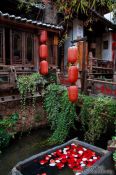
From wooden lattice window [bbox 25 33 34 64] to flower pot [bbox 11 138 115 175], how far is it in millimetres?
5372

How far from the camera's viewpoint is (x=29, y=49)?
10.9m

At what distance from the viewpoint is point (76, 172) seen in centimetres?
600

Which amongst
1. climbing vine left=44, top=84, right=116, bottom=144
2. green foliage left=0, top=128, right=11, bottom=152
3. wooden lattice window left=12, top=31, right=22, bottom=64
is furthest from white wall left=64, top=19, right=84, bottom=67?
green foliage left=0, top=128, right=11, bottom=152

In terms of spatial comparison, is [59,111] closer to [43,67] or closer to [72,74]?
[72,74]

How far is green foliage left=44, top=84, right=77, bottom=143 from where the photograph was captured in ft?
28.6

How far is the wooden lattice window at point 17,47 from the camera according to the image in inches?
406

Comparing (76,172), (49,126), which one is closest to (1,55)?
(49,126)

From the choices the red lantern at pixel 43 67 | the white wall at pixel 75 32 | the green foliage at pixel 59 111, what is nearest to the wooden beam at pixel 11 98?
the green foliage at pixel 59 111

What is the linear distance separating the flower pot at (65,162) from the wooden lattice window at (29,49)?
5372 mm

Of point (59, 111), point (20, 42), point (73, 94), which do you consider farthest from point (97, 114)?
point (20, 42)

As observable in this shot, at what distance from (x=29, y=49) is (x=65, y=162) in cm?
643

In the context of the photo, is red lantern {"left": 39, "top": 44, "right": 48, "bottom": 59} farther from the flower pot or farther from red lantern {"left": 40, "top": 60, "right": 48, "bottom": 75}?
the flower pot

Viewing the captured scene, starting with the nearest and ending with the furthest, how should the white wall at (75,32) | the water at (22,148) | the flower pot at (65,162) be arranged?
1. the flower pot at (65,162)
2. the water at (22,148)
3. the white wall at (75,32)

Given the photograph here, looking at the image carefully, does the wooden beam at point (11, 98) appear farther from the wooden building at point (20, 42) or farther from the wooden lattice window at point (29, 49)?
the wooden lattice window at point (29, 49)
